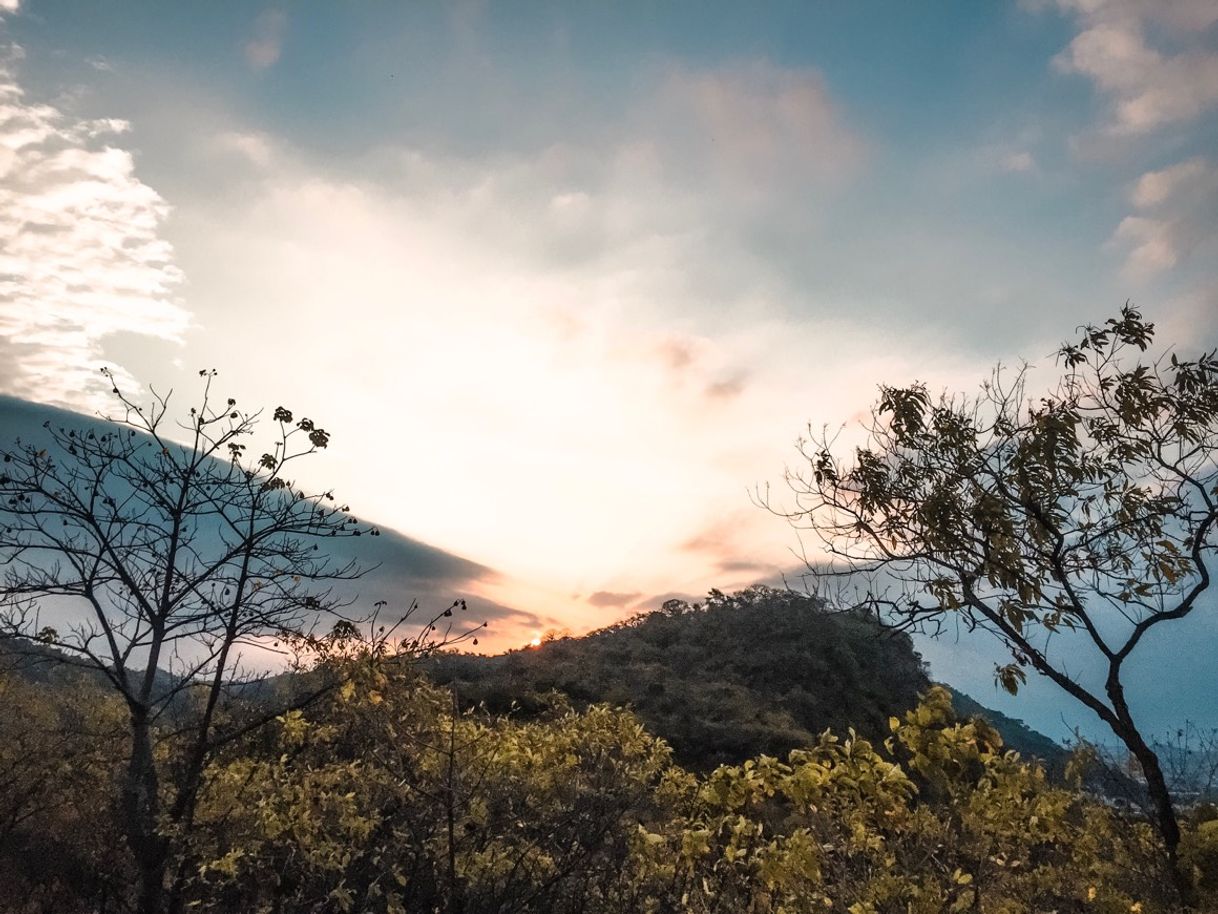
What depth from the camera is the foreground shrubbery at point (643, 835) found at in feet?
17.5

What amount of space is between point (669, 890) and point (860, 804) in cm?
211

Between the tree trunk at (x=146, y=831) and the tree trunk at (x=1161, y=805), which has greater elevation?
the tree trunk at (x=1161, y=805)

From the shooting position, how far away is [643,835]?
646 centimetres

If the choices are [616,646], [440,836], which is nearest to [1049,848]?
[440,836]

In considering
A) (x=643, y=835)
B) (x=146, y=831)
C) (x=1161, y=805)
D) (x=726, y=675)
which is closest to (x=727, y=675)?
(x=726, y=675)

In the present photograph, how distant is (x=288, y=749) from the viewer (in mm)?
9688

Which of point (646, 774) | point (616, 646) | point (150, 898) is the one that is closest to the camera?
point (150, 898)

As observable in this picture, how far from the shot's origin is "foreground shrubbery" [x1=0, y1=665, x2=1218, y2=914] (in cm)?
532

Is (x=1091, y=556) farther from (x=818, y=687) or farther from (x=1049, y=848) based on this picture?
(x=818, y=687)

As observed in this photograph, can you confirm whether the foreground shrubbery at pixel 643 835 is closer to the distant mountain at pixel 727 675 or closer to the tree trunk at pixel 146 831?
the tree trunk at pixel 146 831

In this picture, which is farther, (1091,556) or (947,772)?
(1091,556)

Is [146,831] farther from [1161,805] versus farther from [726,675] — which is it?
[726,675]

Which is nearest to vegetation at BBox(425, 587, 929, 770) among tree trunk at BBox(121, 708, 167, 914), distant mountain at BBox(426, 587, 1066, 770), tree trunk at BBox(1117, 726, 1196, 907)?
distant mountain at BBox(426, 587, 1066, 770)

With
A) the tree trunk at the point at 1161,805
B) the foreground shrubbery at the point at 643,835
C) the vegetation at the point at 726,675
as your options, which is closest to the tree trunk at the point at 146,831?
the foreground shrubbery at the point at 643,835
